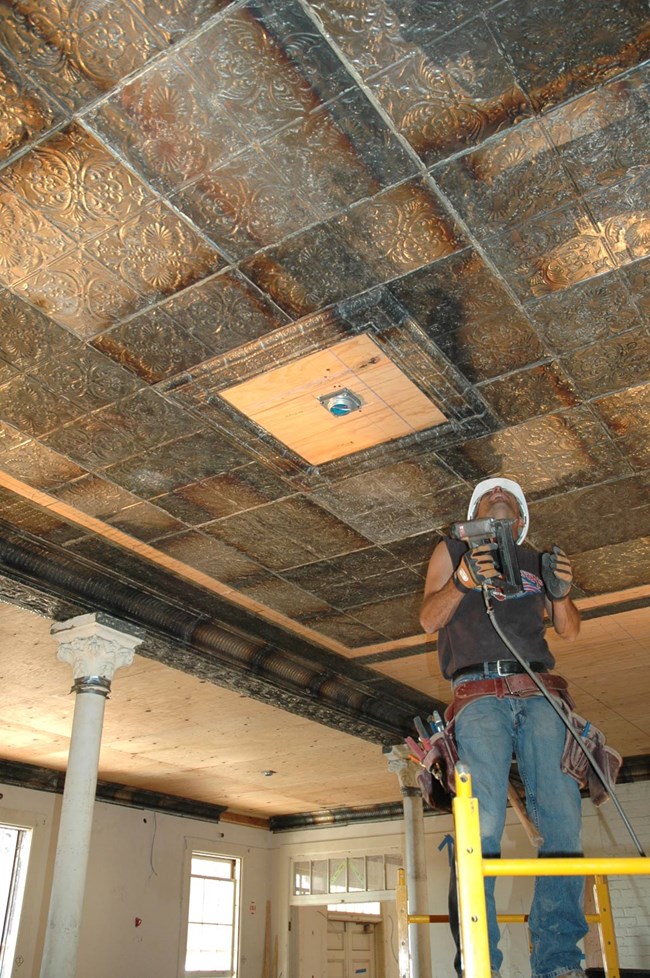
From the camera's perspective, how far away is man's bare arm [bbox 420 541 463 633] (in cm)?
252

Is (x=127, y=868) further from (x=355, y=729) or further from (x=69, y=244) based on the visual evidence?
(x=69, y=244)

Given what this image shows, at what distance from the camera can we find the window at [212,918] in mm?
12297

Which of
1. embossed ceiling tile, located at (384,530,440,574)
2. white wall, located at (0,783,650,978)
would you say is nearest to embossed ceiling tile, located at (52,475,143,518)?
embossed ceiling tile, located at (384,530,440,574)

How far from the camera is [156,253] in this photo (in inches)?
134

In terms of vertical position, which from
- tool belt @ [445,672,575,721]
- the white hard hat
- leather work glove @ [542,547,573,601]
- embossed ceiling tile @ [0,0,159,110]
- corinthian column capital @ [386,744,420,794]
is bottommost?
tool belt @ [445,672,575,721]

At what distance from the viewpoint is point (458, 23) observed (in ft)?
8.38

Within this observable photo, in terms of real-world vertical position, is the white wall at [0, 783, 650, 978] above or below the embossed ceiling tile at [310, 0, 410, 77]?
below

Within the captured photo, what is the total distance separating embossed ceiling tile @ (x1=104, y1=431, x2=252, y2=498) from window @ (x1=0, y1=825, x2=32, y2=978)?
7.58 m

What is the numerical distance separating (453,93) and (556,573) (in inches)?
64.0

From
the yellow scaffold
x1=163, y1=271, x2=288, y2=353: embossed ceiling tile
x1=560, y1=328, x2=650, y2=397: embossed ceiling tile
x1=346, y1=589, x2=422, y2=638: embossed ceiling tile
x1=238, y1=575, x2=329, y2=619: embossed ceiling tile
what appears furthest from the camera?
x1=346, y1=589, x2=422, y2=638: embossed ceiling tile

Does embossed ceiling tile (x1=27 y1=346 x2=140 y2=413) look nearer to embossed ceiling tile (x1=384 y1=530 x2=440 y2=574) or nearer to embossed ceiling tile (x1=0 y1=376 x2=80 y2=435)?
embossed ceiling tile (x1=0 y1=376 x2=80 y2=435)

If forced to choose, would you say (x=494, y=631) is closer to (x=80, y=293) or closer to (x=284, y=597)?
(x=80, y=293)

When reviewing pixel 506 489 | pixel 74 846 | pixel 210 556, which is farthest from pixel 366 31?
pixel 74 846

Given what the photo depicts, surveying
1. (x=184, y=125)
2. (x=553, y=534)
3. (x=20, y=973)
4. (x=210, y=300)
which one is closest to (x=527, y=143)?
(x=184, y=125)
